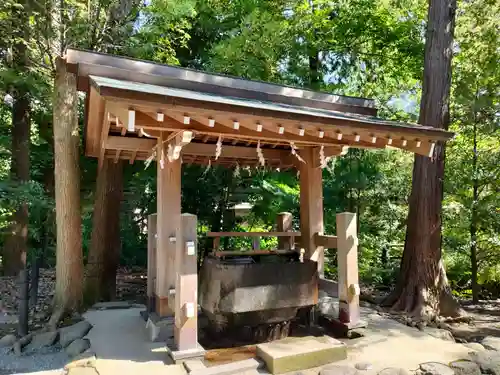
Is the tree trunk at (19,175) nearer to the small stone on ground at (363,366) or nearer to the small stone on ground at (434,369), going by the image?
the small stone on ground at (363,366)

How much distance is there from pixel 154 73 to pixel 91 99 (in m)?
0.96

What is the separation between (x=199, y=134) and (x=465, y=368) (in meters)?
3.43

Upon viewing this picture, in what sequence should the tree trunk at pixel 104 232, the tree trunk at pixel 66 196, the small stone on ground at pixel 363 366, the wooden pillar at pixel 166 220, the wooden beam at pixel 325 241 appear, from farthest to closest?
1. the tree trunk at pixel 104 232
2. the tree trunk at pixel 66 196
3. the wooden beam at pixel 325 241
4. the wooden pillar at pixel 166 220
5. the small stone on ground at pixel 363 366

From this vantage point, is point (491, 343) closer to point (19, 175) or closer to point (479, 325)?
point (479, 325)

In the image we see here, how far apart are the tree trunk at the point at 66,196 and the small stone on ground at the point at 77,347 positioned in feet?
3.96

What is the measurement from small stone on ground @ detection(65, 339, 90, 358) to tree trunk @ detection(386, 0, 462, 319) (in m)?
4.26

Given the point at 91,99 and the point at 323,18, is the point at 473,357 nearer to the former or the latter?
the point at 91,99

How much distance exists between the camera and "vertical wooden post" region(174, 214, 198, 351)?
10.7ft

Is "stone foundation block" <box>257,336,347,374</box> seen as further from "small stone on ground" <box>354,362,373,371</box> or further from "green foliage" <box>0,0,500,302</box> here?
"green foliage" <box>0,0,500,302</box>

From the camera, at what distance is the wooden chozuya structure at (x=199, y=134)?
3.13 meters

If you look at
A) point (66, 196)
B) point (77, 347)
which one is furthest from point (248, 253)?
point (66, 196)

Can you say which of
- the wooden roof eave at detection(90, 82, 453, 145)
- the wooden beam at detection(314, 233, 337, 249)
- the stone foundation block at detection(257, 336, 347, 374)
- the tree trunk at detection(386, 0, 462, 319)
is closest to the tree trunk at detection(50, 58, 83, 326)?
the wooden roof eave at detection(90, 82, 453, 145)

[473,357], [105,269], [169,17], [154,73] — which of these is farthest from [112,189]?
[473,357]

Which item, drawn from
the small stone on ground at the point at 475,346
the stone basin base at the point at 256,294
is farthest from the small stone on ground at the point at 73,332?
the small stone on ground at the point at 475,346
